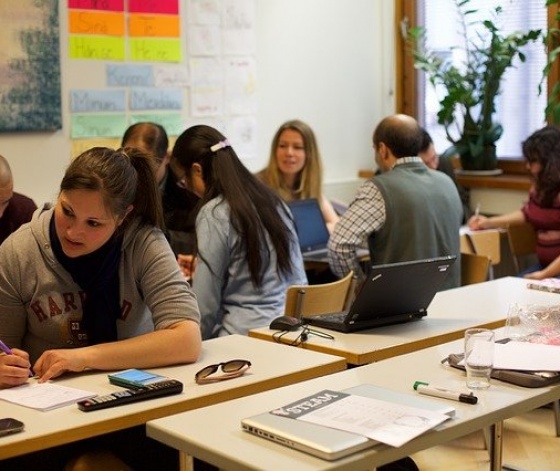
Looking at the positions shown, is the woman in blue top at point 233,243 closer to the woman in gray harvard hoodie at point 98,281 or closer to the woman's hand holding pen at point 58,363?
the woman in gray harvard hoodie at point 98,281

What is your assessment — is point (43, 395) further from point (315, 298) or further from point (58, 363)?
point (315, 298)

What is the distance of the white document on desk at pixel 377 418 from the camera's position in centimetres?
209

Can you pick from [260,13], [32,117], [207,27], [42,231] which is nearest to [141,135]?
[32,117]

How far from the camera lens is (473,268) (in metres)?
4.69

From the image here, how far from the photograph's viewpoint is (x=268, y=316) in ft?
12.3

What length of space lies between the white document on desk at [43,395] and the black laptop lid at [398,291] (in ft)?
3.31

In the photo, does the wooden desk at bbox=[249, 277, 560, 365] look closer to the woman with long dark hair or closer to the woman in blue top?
the woman in blue top

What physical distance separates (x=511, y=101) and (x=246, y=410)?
4.72 meters

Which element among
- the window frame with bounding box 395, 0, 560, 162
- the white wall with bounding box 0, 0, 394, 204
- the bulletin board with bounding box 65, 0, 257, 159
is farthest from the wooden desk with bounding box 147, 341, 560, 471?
the window frame with bounding box 395, 0, 560, 162

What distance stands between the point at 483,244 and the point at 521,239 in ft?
2.19

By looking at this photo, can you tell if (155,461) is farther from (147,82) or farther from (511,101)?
(511,101)

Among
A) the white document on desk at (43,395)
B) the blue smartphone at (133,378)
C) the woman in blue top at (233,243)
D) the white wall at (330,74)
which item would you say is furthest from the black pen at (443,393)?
the white wall at (330,74)

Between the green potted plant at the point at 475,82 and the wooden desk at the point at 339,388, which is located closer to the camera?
the wooden desk at the point at 339,388

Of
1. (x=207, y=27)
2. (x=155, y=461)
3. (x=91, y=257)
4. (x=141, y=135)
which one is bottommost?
(x=155, y=461)
